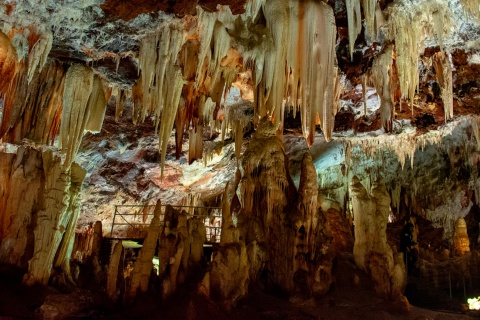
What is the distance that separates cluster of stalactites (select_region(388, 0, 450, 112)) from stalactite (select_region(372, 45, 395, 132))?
399 mm

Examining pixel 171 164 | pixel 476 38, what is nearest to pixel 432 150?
pixel 476 38

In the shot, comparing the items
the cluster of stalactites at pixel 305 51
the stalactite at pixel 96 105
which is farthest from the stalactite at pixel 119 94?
the cluster of stalactites at pixel 305 51

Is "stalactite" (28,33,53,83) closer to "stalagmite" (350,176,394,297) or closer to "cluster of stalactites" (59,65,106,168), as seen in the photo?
"cluster of stalactites" (59,65,106,168)

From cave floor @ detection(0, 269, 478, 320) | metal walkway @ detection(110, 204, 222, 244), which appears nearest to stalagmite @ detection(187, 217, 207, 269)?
cave floor @ detection(0, 269, 478, 320)

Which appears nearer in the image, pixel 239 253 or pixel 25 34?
pixel 25 34

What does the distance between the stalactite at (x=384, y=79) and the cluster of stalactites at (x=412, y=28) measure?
0.40 metres

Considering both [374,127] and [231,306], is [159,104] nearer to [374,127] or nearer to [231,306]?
[231,306]

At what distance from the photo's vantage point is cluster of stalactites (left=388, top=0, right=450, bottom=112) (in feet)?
22.5

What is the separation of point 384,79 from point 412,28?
1.25m

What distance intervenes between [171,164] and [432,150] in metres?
8.20

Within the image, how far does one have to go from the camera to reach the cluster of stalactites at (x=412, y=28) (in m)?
6.86

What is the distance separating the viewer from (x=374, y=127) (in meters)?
11.4

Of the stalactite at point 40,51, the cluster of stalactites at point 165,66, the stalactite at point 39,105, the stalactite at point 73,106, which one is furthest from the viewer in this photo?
the stalactite at point 39,105

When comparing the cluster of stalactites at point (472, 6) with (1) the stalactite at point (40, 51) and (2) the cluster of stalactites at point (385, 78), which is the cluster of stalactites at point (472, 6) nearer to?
(2) the cluster of stalactites at point (385, 78)
